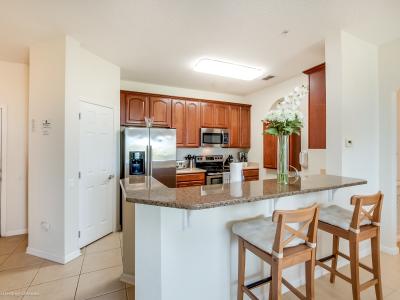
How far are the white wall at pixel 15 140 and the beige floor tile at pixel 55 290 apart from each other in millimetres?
1757

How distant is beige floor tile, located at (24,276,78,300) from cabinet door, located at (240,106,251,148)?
3.91 m

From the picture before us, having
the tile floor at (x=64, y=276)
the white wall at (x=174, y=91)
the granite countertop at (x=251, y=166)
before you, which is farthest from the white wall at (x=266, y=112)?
the tile floor at (x=64, y=276)

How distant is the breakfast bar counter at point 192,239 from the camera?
1409 millimetres

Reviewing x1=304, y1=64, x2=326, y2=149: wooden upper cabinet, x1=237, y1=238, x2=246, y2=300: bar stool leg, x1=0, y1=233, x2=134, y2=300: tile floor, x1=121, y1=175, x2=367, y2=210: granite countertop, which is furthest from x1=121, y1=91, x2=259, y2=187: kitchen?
x1=237, y1=238, x2=246, y2=300: bar stool leg

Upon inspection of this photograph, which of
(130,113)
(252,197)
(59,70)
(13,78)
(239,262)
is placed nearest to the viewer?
(252,197)

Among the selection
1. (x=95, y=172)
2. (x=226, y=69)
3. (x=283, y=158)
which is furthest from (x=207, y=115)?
(x=283, y=158)

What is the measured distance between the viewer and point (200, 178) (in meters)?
4.17

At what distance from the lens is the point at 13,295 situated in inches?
76.7

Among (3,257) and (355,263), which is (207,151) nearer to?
(355,263)

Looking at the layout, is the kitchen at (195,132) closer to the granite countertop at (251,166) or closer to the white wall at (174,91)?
the granite countertop at (251,166)

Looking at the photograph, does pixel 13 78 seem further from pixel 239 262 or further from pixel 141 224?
pixel 239 262

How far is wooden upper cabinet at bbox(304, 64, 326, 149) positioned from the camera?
9.27 feet

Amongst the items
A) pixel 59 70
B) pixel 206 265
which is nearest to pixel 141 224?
pixel 206 265

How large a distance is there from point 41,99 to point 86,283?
7.29 ft
